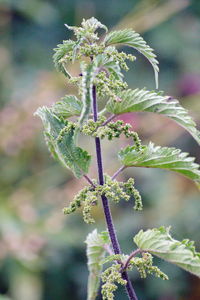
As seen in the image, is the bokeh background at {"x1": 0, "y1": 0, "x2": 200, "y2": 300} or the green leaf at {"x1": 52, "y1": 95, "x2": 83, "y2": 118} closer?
the green leaf at {"x1": 52, "y1": 95, "x2": 83, "y2": 118}

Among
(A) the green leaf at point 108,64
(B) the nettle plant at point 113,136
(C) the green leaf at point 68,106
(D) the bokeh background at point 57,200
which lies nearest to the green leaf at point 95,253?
(B) the nettle plant at point 113,136

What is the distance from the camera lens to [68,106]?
148cm

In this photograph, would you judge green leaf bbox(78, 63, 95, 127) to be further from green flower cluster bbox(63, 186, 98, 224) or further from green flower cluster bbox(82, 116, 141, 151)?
green flower cluster bbox(63, 186, 98, 224)

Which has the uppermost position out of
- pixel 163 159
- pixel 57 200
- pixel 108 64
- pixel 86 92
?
pixel 57 200

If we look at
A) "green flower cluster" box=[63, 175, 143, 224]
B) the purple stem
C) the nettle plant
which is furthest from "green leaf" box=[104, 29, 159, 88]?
"green flower cluster" box=[63, 175, 143, 224]

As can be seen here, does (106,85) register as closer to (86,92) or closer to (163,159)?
(86,92)

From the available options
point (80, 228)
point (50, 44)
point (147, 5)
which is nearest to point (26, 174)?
point (80, 228)

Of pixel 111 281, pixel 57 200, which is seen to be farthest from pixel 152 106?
pixel 57 200

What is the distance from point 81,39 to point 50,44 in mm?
8999

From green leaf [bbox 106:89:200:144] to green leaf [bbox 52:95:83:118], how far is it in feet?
0.28

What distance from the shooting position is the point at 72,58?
139cm

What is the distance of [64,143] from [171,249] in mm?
362

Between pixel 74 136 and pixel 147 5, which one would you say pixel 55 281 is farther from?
pixel 74 136

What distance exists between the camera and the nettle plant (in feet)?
4.37
